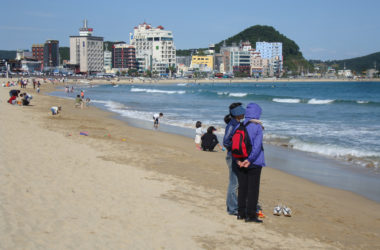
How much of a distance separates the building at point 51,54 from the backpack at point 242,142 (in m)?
194

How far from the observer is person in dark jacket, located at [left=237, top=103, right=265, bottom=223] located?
18.0 feet

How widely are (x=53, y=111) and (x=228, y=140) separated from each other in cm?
1609

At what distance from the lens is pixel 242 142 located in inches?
217

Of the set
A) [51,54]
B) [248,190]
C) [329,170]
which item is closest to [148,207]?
[248,190]

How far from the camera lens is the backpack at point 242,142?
5.51 m

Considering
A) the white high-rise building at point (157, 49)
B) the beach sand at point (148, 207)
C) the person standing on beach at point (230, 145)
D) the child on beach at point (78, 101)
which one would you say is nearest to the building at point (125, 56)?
the white high-rise building at point (157, 49)

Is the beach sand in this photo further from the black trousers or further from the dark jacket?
the dark jacket

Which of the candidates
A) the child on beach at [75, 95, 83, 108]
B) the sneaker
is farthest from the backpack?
the child on beach at [75, 95, 83, 108]

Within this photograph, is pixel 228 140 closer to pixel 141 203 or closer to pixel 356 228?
pixel 141 203

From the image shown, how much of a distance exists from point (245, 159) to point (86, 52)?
174 metres

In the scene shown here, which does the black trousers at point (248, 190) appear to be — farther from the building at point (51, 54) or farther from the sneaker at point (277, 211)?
the building at point (51, 54)

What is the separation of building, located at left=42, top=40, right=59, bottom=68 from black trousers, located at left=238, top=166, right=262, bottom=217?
194160 mm

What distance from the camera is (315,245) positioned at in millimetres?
5113

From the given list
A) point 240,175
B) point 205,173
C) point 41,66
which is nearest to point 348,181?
point 205,173
